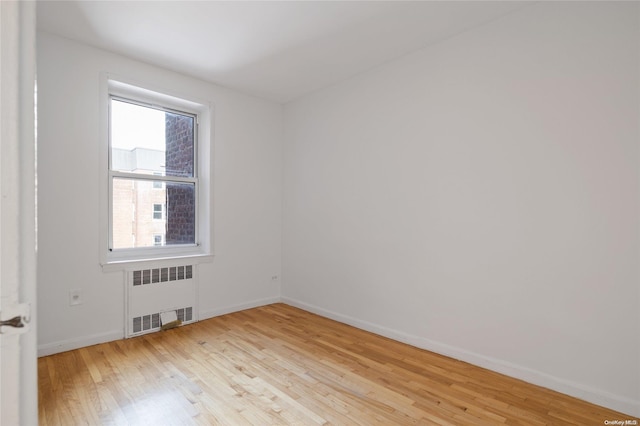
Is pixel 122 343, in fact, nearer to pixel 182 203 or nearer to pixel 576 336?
pixel 182 203

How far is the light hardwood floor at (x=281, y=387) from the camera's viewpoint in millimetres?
1960

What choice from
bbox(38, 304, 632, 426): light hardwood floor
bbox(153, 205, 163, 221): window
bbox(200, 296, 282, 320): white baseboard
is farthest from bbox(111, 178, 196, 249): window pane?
bbox(38, 304, 632, 426): light hardwood floor

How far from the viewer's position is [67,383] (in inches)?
90.4

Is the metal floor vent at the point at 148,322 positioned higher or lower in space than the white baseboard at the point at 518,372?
higher

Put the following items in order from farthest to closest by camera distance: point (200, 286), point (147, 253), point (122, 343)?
point (200, 286)
point (147, 253)
point (122, 343)

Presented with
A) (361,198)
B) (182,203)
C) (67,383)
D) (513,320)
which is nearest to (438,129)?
(361,198)

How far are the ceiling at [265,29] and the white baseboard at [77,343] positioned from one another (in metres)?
2.72

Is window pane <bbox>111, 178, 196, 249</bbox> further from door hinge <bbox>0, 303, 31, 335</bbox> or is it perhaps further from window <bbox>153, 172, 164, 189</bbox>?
door hinge <bbox>0, 303, 31, 335</bbox>

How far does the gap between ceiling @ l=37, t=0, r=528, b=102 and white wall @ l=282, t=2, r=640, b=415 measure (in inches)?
10.0

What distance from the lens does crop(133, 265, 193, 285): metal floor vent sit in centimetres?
326

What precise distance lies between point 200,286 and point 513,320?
3164 mm

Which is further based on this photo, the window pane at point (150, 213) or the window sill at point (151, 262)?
the window pane at point (150, 213)

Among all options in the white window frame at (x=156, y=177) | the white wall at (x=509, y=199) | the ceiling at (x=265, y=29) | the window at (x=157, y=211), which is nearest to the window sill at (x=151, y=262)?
the white window frame at (x=156, y=177)

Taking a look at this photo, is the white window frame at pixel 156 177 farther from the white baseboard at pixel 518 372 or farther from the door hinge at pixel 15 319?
the door hinge at pixel 15 319
